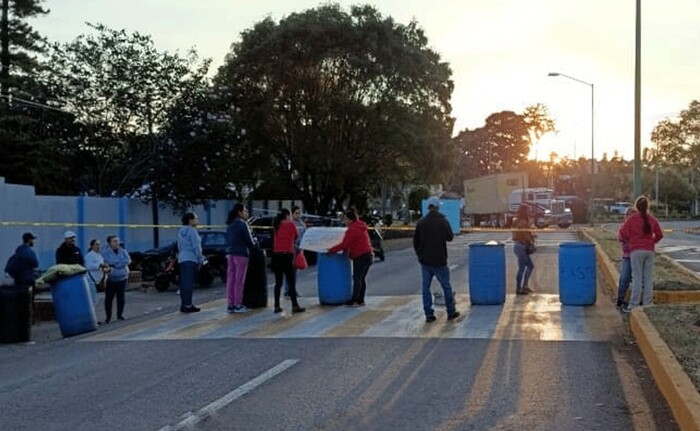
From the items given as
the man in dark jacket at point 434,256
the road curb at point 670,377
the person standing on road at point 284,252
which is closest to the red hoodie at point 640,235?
the road curb at point 670,377

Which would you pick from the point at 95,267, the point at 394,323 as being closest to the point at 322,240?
the point at 394,323

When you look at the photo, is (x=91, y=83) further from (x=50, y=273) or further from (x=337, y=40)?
(x=50, y=273)

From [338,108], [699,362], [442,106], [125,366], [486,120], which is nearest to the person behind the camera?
[699,362]

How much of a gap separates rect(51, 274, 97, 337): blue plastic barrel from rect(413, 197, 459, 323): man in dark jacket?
533 cm

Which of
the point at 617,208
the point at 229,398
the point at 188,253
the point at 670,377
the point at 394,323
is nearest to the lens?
the point at 670,377

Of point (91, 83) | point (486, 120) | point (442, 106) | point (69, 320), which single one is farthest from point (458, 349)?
point (486, 120)

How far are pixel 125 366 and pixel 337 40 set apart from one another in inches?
1156

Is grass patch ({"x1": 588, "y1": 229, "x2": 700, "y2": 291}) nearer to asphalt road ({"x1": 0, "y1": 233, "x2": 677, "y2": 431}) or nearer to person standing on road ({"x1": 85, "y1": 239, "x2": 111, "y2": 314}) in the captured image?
asphalt road ({"x1": 0, "y1": 233, "x2": 677, "y2": 431})

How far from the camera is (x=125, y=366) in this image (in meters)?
9.89

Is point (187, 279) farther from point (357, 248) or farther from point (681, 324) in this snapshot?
point (681, 324)

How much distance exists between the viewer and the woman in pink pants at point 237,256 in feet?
47.1

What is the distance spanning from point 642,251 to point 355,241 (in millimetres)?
4664

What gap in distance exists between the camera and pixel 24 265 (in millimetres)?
14586

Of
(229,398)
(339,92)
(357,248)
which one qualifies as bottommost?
(229,398)
